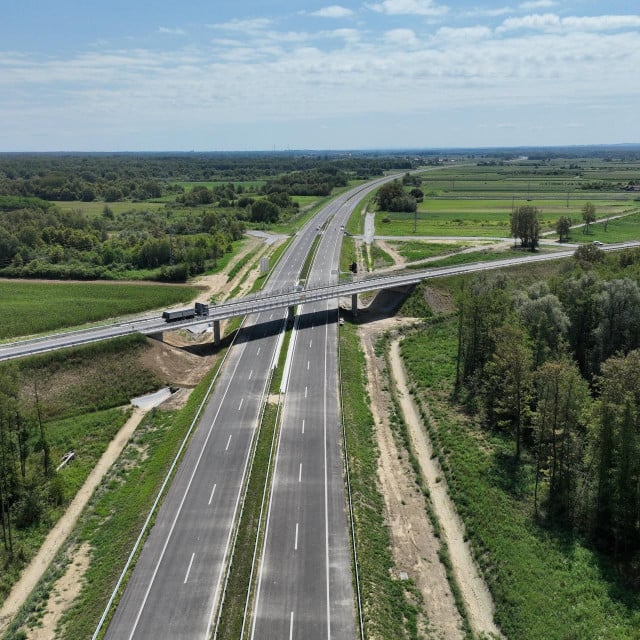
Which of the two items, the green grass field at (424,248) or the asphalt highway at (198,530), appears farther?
the green grass field at (424,248)

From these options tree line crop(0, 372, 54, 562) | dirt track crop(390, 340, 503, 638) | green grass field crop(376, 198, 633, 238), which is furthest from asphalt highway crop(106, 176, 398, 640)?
green grass field crop(376, 198, 633, 238)

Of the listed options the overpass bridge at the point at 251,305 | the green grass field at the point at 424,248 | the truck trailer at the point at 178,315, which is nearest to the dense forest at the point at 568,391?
the overpass bridge at the point at 251,305

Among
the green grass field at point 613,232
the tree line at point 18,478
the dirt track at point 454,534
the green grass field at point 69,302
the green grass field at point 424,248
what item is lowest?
the dirt track at point 454,534

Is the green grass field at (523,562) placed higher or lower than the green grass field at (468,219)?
lower

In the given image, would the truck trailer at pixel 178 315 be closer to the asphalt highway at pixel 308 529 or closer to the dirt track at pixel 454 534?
the asphalt highway at pixel 308 529

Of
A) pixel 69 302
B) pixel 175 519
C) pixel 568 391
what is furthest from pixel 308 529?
pixel 69 302
